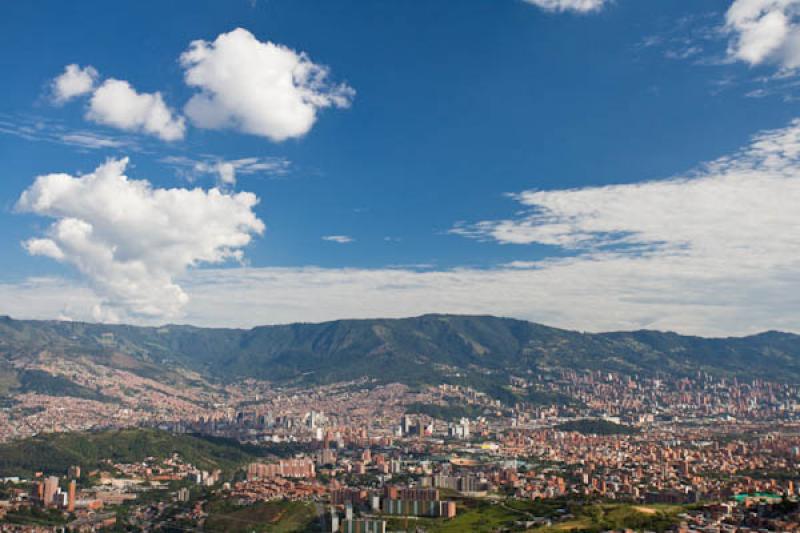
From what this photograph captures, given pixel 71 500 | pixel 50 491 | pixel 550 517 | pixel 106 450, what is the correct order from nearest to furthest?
1. pixel 550 517
2. pixel 71 500
3. pixel 50 491
4. pixel 106 450

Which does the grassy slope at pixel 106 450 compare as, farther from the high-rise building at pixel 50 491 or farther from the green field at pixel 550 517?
the green field at pixel 550 517

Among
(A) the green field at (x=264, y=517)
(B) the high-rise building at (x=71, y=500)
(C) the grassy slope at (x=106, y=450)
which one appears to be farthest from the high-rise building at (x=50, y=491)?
(A) the green field at (x=264, y=517)

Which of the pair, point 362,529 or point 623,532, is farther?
point 362,529

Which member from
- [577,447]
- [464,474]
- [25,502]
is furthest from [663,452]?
[25,502]

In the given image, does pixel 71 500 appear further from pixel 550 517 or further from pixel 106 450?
pixel 550 517

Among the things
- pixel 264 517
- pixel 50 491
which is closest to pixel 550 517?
pixel 264 517

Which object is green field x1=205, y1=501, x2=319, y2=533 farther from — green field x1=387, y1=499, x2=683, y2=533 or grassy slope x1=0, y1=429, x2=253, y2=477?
grassy slope x1=0, y1=429, x2=253, y2=477

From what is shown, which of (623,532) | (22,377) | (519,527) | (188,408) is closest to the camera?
(623,532)

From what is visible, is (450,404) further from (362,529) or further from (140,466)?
(362,529)

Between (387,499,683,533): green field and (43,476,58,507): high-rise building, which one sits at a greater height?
(387,499,683,533): green field

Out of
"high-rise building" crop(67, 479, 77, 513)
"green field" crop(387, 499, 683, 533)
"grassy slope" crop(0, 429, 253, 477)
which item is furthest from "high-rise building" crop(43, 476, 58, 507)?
"green field" crop(387, 499, 683, 533)

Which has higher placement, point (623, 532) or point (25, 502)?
point (623, 532)
